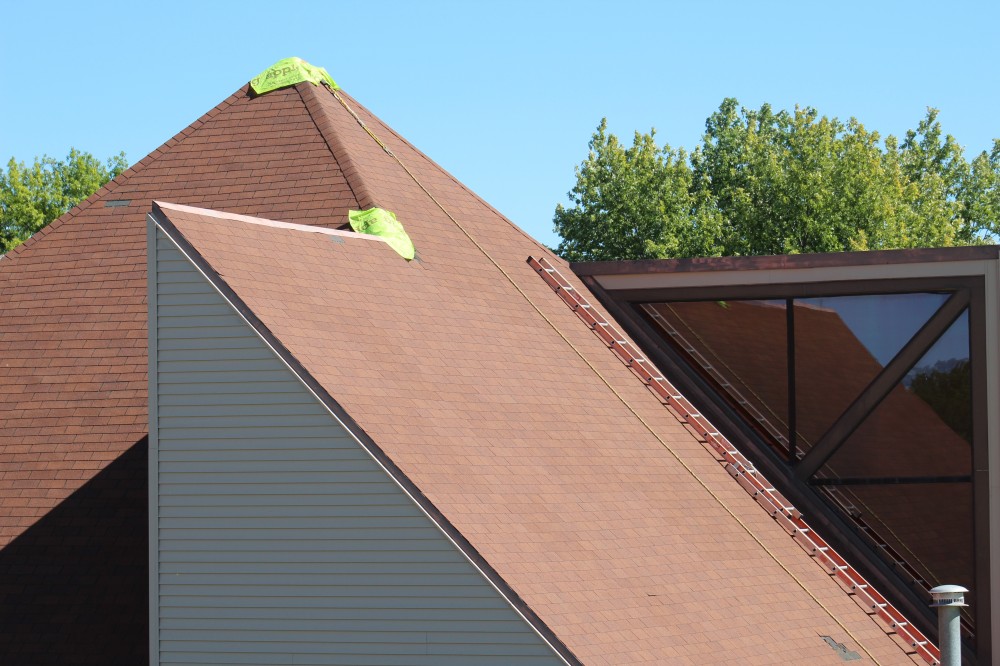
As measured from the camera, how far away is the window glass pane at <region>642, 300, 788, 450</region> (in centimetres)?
2641

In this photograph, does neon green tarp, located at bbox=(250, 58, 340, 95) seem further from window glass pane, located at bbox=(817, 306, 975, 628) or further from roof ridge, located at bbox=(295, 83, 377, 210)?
window glass pane, located at bbox=(817, 306, 975, 628)

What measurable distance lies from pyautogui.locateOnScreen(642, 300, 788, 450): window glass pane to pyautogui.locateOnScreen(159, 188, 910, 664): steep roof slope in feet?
10.2

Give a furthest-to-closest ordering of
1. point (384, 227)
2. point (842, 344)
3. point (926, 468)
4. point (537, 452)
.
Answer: point (842, 344) → point (926, 468) → point (384, 227) → point (537, 452)

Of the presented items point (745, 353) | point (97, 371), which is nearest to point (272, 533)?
point (97, 371)

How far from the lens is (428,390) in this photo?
61.4 ft

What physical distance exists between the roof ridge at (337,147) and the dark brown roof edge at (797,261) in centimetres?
542

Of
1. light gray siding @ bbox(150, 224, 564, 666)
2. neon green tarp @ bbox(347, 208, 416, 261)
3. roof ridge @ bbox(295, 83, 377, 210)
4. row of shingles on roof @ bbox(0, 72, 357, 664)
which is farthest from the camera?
roof ridge @ bbox(295, 83, 377, 210)

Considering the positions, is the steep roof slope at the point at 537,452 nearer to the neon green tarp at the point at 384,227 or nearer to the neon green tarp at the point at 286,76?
the neon green tarp at the point at 384,227

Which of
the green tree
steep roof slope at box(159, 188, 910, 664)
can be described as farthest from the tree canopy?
steep roof slope at box(159, 188, 910, 664)

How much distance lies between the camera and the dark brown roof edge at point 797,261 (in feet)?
81.0

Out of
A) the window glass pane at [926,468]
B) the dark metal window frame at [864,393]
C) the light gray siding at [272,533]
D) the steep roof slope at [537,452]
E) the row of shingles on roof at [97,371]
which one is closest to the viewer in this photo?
the light gray siding at [272,533]

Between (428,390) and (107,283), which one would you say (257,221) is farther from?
(107,283)

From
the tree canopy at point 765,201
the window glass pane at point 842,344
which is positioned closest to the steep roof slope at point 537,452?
the window glass pane at point 842,344

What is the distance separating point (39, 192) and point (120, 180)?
4075 cm
